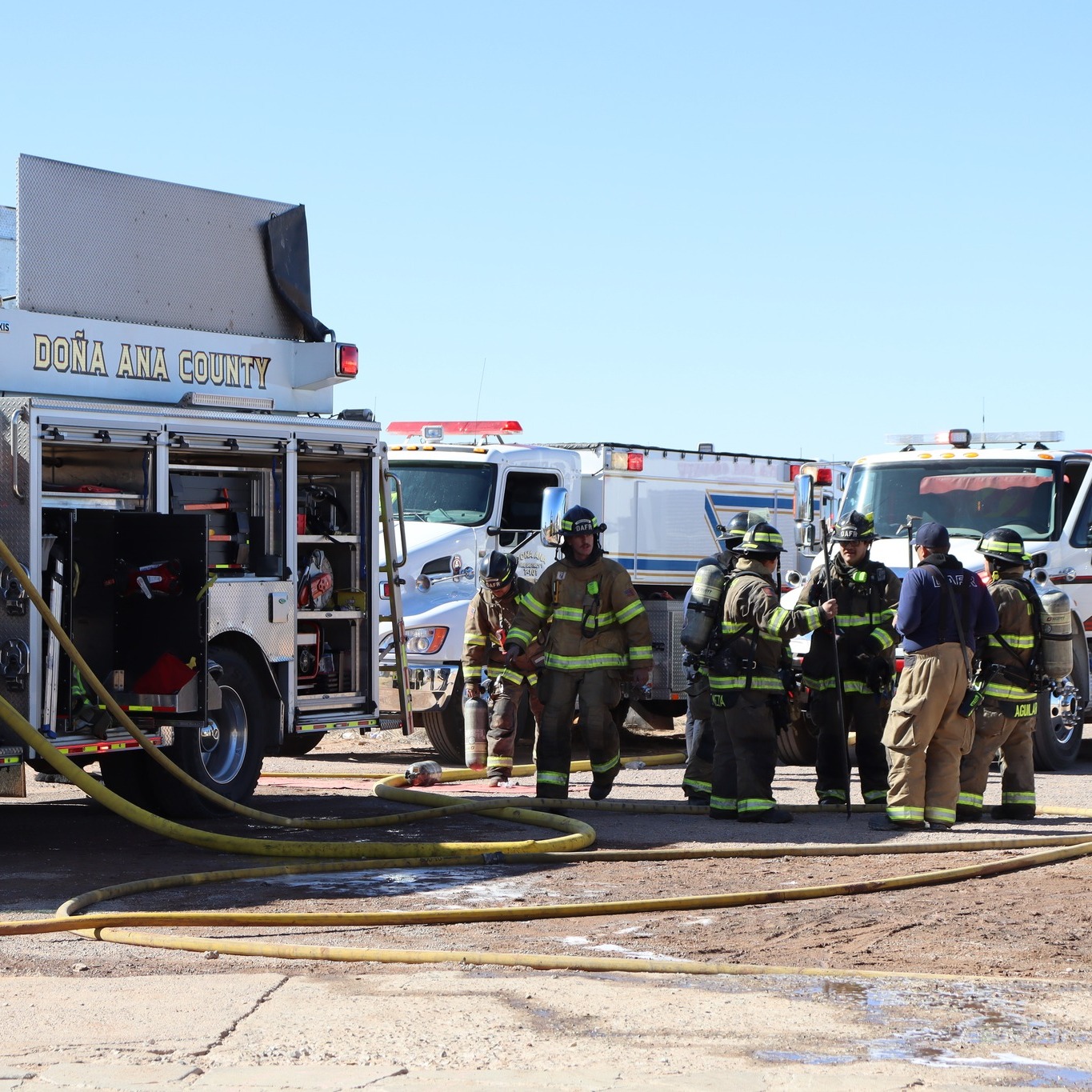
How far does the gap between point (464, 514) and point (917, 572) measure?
16.3 feet

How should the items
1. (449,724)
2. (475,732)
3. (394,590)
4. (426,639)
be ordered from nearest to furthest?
(394,590) → (475,732) → (426,639) → (449,724)

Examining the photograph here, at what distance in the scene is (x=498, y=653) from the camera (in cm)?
1183

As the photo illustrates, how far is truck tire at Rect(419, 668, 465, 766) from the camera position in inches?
507

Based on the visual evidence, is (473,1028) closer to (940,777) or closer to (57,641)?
(57,641)

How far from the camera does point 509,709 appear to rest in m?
11.5

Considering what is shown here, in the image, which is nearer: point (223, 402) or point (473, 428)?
point (223, 402)

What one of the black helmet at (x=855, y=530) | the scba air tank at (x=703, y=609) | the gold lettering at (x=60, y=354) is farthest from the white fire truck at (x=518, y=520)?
the black helmet at (x=855, y=530)

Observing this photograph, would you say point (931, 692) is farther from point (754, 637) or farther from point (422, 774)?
point (422, 774)

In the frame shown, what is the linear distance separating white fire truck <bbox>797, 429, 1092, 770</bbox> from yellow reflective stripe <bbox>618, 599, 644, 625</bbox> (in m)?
3.41

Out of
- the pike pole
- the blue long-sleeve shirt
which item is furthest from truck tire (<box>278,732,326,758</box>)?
the blue long-sleeve shirt

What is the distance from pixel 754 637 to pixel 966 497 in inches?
178

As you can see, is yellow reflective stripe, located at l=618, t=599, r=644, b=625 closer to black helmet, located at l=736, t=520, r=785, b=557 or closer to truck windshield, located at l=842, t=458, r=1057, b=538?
black helmet, located at l=736, t=520, r=785, b=557

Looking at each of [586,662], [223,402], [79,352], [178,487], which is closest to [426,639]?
[586,662]

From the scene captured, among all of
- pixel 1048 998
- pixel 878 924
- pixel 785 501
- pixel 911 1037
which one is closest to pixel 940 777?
pixel 878 924
